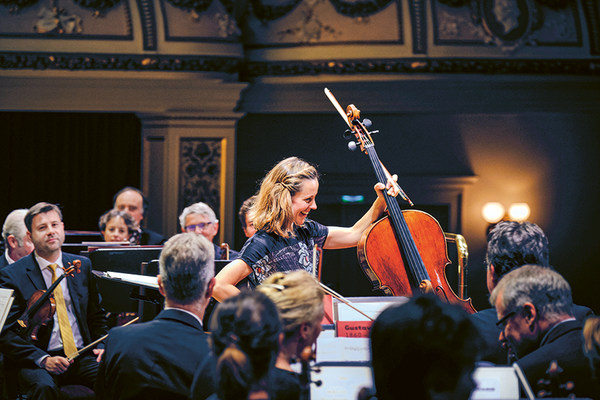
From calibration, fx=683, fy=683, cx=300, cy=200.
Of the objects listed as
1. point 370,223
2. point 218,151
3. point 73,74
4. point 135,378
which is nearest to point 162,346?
point 135,378

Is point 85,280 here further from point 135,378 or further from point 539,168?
point 539,168

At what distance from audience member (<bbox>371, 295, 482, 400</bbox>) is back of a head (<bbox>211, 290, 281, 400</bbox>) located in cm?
35

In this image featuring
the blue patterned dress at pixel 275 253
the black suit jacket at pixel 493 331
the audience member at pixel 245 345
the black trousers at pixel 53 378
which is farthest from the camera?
the black trousers at pixel 53 378

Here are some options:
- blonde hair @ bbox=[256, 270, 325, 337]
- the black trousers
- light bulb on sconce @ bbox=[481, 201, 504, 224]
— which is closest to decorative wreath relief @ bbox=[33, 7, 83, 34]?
the black trousers

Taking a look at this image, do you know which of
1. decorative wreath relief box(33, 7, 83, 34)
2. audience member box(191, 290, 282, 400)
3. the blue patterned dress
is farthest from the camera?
decorative wreath relief box(33, 7, 83, 34)

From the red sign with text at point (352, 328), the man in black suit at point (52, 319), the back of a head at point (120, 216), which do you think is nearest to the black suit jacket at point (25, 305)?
the man in black suit at point (52, 319)

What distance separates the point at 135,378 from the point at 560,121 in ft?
19.2

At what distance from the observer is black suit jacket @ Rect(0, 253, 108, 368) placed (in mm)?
3572

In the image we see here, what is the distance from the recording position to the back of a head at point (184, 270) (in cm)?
227

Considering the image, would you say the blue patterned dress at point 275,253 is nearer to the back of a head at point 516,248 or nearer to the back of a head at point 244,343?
the back of a head at point 516,248

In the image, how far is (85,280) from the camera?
392 centimetres

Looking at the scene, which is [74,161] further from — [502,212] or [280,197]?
[280,197]

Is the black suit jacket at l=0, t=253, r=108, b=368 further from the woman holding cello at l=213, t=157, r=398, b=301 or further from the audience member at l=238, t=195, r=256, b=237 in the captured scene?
the woman holding cello at l=213, t=157, r=398, b=301

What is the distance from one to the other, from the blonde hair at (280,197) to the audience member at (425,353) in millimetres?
1649
